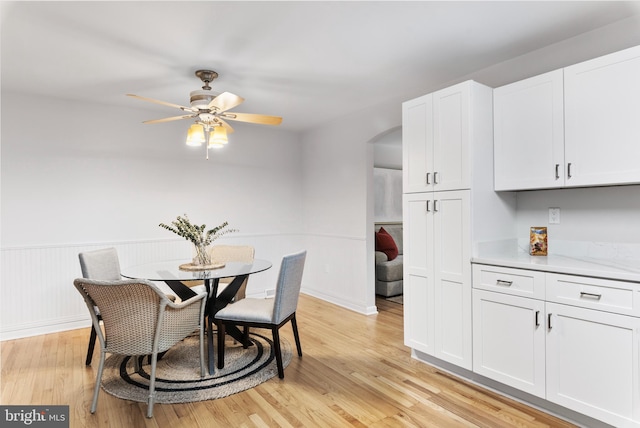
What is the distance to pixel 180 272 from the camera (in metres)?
2.82

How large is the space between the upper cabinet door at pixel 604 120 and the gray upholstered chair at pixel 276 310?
6.30ft

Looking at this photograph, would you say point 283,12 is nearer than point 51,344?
Yes

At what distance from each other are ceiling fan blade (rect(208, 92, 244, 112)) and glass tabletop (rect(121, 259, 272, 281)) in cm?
124

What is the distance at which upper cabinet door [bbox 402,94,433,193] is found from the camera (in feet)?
9.14

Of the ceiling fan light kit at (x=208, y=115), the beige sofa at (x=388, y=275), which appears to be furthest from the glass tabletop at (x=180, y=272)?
the beige sofa at (x=388, y=275)

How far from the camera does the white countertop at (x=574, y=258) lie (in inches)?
76.6

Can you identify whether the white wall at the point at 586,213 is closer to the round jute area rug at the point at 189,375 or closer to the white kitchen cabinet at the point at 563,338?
the white kitchen cabinet at the point at 563,338

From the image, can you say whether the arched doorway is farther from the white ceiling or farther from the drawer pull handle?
the drawer pull handle

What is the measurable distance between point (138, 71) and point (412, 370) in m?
3.29

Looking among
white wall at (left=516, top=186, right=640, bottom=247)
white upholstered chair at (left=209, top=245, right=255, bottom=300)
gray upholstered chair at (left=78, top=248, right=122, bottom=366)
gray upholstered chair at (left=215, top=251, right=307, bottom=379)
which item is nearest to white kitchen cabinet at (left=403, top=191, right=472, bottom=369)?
white wall at (left=516, top=186, right=640, bottom=247)

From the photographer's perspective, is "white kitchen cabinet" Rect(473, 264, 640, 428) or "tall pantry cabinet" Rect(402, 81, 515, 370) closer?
"white kitchen cabinet" Rect(473, 264, 640, 428)

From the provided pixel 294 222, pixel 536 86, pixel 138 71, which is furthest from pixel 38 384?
pixel 536 86

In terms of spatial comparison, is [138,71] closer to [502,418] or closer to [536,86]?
[536,86]

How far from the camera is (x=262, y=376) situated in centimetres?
263
